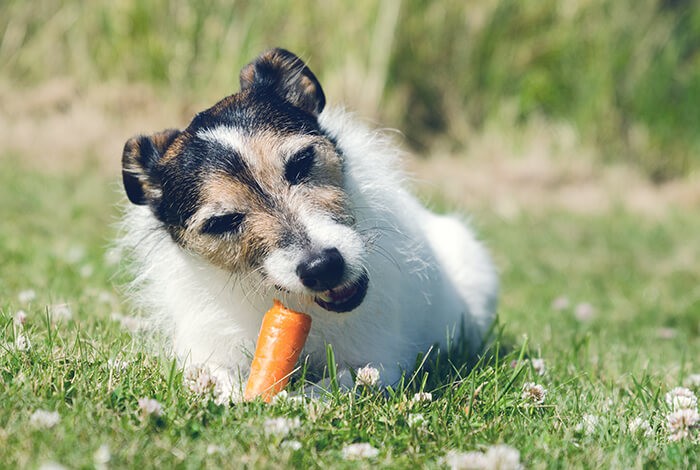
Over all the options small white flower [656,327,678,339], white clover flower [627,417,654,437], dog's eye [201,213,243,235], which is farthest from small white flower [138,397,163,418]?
small white flower [656,327,678,339]

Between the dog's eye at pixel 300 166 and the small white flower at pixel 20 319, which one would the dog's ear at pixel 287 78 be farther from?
the small white flower at pixel 20 319

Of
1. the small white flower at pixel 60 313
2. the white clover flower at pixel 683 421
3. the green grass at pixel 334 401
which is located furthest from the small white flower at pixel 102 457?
the white clover flower at pixel 683 421

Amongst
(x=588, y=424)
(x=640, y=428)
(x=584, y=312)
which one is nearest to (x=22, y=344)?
(x=588, y=424)

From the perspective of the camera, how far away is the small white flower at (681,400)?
324cm

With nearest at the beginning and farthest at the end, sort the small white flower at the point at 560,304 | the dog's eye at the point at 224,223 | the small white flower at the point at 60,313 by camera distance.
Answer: the dog's eye at the point at 224,223, the small white flower at the point at 60,313, the small white flower at the point at 560,304

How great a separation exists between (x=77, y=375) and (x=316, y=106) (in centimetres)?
167

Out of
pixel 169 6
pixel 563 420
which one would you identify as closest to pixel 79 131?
pixel 169 6

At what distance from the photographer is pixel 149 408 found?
2758 millimetres

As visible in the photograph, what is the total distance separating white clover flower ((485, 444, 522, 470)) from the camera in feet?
8.22

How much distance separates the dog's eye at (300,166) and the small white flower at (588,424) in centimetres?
152

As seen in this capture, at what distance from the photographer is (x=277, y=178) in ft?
11.1

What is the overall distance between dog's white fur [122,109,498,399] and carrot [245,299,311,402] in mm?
96

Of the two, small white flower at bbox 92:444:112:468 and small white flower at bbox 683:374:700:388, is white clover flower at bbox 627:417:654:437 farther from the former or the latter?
small white flower at bbox 92:444:112:468

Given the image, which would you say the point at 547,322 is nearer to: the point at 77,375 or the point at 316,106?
the point at 316,106
